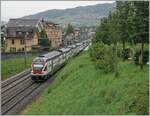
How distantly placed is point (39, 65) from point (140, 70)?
54.0 ft

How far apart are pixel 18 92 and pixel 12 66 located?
61.8ft

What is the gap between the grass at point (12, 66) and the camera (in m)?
48.4

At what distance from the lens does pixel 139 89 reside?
19.5 metres

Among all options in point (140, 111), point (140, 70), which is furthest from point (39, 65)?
point (140, 111)

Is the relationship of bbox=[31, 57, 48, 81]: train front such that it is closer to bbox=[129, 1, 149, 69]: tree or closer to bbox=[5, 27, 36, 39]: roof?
bbox=[129, 1, 149, 69]: tree

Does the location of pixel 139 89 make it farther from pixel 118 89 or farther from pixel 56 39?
pixel 56 39

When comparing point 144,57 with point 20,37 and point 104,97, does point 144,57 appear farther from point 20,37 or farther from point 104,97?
point 20,37

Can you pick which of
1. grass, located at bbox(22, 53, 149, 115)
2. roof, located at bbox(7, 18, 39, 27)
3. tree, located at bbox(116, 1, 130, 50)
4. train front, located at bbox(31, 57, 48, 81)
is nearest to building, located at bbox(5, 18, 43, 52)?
roof, located at bbox(7, 18, 39, 27)

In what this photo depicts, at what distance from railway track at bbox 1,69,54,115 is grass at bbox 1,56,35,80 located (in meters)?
1.82

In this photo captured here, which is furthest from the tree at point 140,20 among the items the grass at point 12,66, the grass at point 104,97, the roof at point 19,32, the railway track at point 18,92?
the roof at point 19,32

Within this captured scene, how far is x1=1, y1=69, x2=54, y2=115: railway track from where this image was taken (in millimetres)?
28783

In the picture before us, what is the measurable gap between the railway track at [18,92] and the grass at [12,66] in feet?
5.97

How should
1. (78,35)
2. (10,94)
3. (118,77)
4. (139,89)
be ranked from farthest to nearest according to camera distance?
(78,35), (10,94), (118,77), (139,89)

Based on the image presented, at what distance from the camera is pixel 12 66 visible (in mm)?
53750
